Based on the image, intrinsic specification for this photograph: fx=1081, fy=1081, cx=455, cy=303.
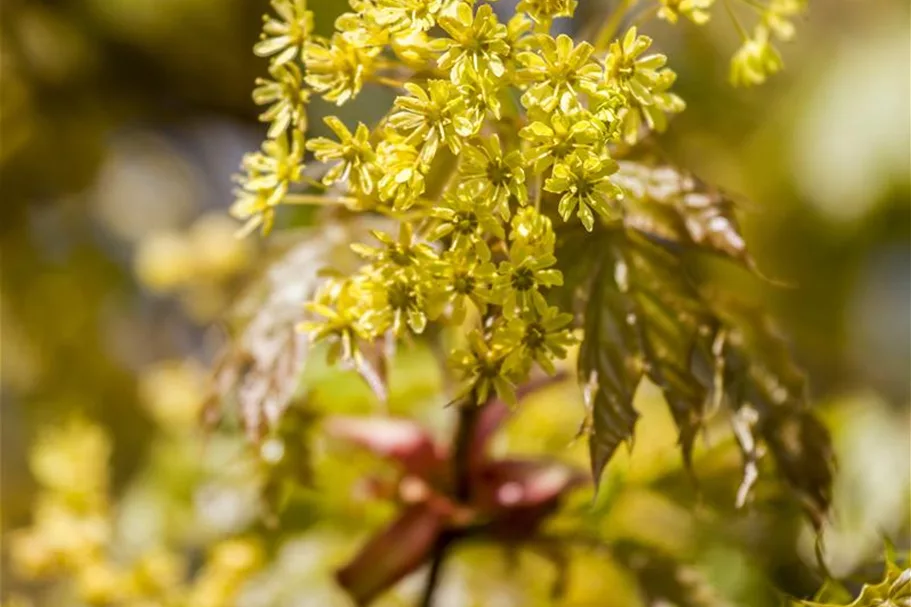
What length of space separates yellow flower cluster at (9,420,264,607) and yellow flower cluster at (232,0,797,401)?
0.93ft

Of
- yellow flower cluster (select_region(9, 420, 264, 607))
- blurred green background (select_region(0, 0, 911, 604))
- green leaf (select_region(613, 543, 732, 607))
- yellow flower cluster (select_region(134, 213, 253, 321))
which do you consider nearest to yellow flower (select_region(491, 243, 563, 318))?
green leaf (select_region(613, 543, 732, 607))

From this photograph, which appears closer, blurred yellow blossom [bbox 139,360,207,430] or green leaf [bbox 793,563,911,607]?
green leaf [bbox 793,563,911,607]

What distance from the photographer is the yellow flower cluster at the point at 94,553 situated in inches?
26.4

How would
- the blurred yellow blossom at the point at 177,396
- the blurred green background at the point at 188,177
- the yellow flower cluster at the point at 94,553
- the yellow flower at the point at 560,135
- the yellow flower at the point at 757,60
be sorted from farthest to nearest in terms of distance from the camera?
the blurred green background at the point at 188,177 < the blurred yellow blossom at the point at 177,396 < the yellow flower cluster at the point at 94,553 < the yellow flower at the point at 757,60 < the yellow flower at the point at 560,135

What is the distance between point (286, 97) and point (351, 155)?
0.06m

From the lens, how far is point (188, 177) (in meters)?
1.55

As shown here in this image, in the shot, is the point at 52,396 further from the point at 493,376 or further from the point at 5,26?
the point at 493,376

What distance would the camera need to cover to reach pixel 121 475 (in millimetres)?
1294

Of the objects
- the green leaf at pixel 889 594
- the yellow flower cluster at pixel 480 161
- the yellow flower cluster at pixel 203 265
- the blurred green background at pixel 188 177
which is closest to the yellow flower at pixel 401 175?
the yellow flower cluster at pixel 480 161

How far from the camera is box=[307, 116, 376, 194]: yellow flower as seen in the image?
0.42 m

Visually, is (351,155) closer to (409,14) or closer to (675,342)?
(409,14)

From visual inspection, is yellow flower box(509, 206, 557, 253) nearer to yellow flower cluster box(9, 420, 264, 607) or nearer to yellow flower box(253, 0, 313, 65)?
yellow flower box(253, 0, 313, 65)

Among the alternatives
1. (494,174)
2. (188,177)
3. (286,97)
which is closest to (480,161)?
(494,174)

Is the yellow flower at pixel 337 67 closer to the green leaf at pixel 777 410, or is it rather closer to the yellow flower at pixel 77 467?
the green leaf at pixel 777 410
